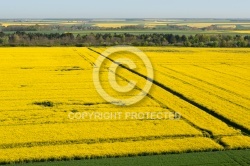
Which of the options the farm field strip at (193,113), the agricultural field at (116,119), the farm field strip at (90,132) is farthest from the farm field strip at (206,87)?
the farm field strip at (90,132)

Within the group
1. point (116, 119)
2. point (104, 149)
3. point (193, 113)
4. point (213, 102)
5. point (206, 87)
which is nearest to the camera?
point (104, 149)

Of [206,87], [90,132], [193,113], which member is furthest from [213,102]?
[90,132]

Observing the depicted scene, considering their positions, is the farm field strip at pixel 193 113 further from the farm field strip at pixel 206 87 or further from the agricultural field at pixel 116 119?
the farm field strip at pixel 206 87

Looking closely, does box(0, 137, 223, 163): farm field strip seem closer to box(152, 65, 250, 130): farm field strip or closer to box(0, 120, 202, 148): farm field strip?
box(0, 120, 202, 148): farm field strip

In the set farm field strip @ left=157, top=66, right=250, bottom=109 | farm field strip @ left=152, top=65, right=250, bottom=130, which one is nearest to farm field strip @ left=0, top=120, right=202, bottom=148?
farm field strip @ left=152, top=65, right=250, bottom=130

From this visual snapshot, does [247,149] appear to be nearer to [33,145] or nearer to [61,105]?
[33,145]

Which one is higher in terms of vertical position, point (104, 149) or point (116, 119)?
point (104, 149)

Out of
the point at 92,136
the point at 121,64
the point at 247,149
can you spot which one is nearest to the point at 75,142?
the point at 92,136

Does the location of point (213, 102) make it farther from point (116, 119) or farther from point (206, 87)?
point (116, 119)
